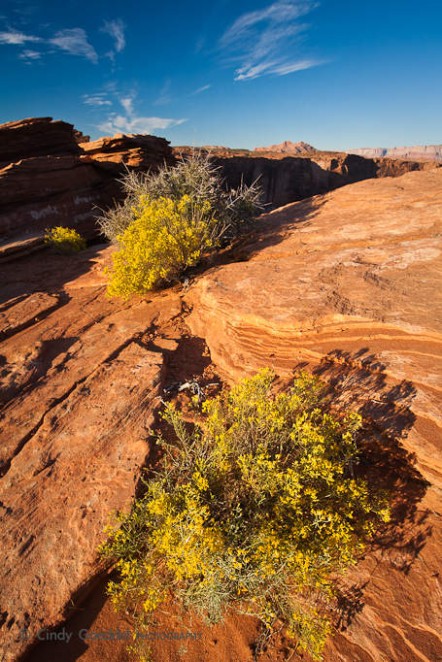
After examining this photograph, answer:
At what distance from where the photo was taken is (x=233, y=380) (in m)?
4.54

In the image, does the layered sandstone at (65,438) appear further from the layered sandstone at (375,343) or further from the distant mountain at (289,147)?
the distant mountain at (289,147)

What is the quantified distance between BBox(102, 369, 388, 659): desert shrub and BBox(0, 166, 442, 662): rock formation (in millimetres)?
296

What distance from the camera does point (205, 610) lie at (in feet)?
9.31

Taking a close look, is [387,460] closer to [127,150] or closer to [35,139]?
[35,139]

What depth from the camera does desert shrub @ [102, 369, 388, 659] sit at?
2.53 meters

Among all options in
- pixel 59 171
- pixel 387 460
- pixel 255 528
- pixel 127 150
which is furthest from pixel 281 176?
pixel 255 528

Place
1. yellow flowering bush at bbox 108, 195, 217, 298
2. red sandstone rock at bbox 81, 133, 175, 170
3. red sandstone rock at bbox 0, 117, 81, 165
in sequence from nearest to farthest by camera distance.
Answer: yellow flowering bush at bbox 108, 195, 217, 298, red sandstone rock at bbox 0, 117, 81, 165, red sandstone rock at bbox 81, 133, 175, 170

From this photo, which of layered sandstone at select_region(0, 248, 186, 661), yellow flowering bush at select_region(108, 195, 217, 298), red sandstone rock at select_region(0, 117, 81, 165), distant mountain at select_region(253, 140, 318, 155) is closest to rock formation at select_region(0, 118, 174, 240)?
red sandstone rock at select_region(0, 117, 81, 165)

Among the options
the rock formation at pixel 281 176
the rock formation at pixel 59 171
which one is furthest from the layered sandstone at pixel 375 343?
the rock formation at pixel 281 176

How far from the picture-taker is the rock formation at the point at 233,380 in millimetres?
2760

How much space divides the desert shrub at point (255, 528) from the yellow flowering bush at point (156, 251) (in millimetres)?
3820

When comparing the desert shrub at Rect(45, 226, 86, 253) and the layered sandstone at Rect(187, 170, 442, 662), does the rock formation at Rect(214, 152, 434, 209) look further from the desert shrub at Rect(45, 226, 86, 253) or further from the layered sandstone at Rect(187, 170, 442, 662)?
the layered sandstone at Rect(187, 170, 442, 662)

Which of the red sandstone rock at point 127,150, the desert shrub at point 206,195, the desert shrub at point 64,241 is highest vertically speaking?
the red sandstone rock at point 127,150

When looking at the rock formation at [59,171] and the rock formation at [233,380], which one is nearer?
the rock formation at [233,380]
